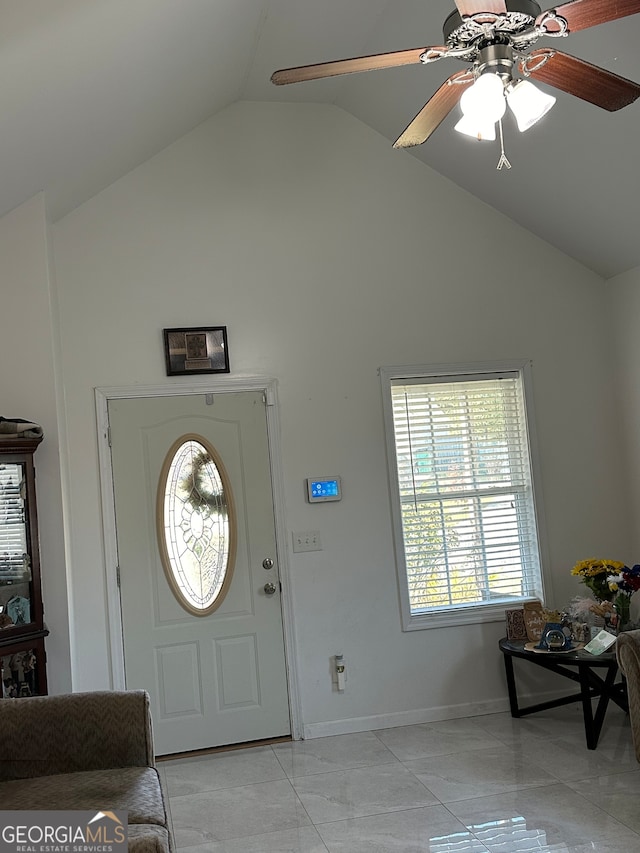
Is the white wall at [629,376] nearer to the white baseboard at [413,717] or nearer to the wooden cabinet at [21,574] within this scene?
the white baseboard at [413,717]

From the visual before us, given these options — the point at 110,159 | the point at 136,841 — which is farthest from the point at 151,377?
the point at 136,841

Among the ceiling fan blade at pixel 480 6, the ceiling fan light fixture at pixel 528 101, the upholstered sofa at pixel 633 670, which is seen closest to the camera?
the ceiling fan blade at pixel 480 6

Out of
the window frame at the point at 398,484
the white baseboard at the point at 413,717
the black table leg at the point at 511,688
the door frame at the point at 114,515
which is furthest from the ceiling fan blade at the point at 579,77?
the white baseboard at the point at 413,717

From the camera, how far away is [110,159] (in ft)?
13.2

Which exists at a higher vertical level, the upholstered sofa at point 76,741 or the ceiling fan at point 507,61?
the ceiling fan at point 507,61

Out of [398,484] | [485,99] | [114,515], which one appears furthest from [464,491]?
[485,99]

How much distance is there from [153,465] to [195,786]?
64.5 inches

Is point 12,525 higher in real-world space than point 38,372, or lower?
lower

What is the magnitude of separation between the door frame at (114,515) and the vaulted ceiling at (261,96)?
109 cm

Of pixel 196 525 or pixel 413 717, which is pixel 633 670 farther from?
pixel 196 525

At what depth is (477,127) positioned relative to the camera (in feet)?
7.40

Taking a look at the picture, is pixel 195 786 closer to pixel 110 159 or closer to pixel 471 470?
pixel 471 470

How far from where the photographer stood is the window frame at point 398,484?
15.1ft

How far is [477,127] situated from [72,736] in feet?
7.99
